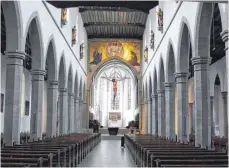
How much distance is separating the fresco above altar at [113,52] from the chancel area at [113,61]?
11 centimetres

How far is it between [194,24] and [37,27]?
6.49 m

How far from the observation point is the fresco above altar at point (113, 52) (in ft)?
119

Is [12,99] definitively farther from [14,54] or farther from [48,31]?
[48,31]

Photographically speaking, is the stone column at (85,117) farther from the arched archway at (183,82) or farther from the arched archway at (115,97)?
the arched archway at (183,82)

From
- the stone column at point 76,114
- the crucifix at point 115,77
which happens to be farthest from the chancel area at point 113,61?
the crucifix at point 115,77

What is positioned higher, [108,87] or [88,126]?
[108,87]

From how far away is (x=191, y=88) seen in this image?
2869 cm

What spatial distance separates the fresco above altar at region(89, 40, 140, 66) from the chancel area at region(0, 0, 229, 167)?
11 cm

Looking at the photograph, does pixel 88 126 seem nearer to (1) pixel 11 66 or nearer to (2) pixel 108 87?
(2) pixel 108 87

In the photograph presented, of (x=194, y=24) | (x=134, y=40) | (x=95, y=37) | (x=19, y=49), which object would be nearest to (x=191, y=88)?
(x=134, y=40)

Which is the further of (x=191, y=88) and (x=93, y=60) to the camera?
(x=93, y=60)

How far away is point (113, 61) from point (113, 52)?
1649 mm

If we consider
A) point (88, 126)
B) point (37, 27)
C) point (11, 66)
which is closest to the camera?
point (11, 66)

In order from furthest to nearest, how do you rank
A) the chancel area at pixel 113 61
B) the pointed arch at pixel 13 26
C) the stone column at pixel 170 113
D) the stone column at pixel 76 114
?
the stone column at pixel 76 114, the stone column at pixel 170 113, the pointed arch at pixel 13 26, the chancel area at pixel 113 61
